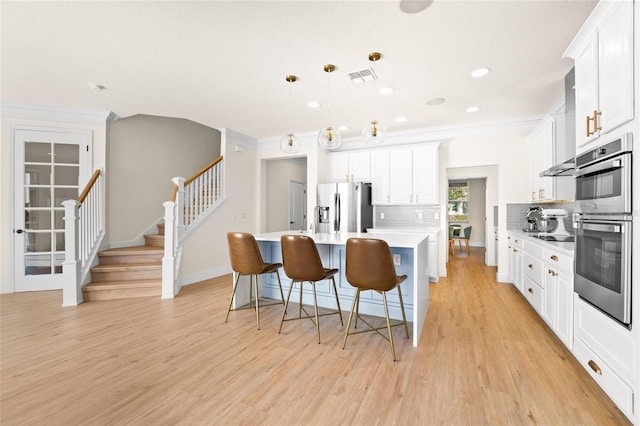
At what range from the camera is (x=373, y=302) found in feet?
10.9

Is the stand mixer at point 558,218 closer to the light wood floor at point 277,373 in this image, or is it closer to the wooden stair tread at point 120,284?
the light wood floor at point 277,373

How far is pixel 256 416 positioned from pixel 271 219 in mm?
5409

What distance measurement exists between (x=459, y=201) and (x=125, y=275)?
9.98 meters

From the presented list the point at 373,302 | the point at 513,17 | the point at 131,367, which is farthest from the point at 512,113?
the point at 131,367

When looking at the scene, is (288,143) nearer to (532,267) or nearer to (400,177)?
(400,177)

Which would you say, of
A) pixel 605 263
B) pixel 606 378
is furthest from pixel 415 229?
pixel 606 378

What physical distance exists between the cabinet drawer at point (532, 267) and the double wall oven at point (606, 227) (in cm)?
97

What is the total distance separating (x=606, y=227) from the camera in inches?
71.7

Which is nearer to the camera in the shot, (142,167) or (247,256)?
(247,256)

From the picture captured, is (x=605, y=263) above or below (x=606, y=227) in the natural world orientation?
below

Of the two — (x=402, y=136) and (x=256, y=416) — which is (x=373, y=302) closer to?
(x=256, y=416)

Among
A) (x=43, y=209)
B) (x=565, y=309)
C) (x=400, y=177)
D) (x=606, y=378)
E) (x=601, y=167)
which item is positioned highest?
(x=400, y=177)

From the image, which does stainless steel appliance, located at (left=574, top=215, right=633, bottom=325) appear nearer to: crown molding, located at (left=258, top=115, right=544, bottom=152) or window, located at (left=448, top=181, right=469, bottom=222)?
crown molding, located at (left=258, top=115, right=544, bottom=152)

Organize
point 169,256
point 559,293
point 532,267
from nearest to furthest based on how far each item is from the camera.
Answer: point 559,293 < point 532,267 < point 169,256
